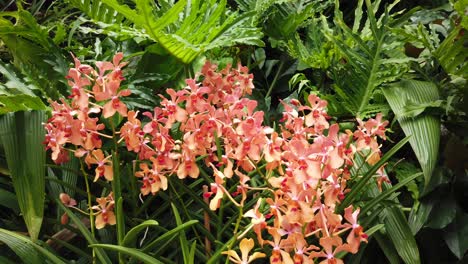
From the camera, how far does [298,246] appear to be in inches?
27.4

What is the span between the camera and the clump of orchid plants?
0.70m

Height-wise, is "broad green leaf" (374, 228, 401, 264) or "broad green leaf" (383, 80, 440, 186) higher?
"broad green leaf" (383, 80, 440, 186)

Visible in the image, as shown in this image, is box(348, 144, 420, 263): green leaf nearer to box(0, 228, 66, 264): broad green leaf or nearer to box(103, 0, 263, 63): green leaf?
box(103, 0, 263, 63): green leaf

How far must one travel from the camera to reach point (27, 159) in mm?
949

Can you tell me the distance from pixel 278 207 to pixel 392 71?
602 millimetres

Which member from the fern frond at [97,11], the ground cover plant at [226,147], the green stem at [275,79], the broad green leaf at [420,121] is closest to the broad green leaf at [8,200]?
the ground cover plant at [226,147]

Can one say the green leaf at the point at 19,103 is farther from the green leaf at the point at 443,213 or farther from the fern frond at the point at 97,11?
the green leaf at the point at 443,213

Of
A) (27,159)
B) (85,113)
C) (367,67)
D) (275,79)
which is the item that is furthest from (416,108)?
(27,159)

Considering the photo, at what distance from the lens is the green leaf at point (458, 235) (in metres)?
1.00

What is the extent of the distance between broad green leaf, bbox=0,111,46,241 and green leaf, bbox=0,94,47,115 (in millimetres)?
19

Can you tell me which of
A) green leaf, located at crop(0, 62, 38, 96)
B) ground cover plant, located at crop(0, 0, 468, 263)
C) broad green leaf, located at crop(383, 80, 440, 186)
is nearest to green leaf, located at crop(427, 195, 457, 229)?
ground cover plant, located at crop(0, 0, 468, 263)

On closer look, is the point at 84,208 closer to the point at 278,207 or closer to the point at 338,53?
the point at 278,207

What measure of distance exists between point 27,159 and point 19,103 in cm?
11

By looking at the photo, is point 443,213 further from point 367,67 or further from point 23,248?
point 23,248
